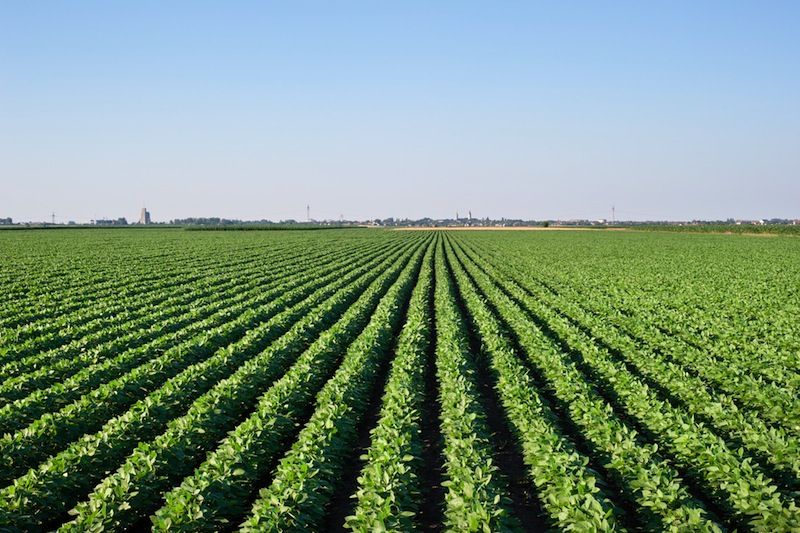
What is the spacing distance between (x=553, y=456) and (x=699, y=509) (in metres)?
1.69

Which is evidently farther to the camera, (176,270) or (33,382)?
(176,270)

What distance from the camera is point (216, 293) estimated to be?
23.0m

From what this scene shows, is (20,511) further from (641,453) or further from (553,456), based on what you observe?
(641,453)

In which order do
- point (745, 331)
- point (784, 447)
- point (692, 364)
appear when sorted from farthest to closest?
point (745, 331) → point (692, 364) → point (784, 447)

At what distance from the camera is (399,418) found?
8461 mm

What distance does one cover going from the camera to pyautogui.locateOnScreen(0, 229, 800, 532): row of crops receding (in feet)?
19.8

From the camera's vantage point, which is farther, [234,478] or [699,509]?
[234,478]

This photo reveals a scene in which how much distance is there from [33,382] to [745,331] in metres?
17.8

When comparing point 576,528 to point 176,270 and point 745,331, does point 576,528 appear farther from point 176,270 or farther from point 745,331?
point 176,270

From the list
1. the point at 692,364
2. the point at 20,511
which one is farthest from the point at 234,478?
the point at 692,364

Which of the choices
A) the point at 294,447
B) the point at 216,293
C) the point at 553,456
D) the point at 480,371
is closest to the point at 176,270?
the point at 216,293

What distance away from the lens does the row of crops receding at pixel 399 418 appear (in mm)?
6027

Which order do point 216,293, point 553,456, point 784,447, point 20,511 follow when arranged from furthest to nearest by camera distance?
point 216,293, point 784,447, point 553,456, point 20,511

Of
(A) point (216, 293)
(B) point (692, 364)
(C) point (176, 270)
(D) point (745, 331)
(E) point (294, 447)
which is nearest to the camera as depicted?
(E) point (294, 447)
